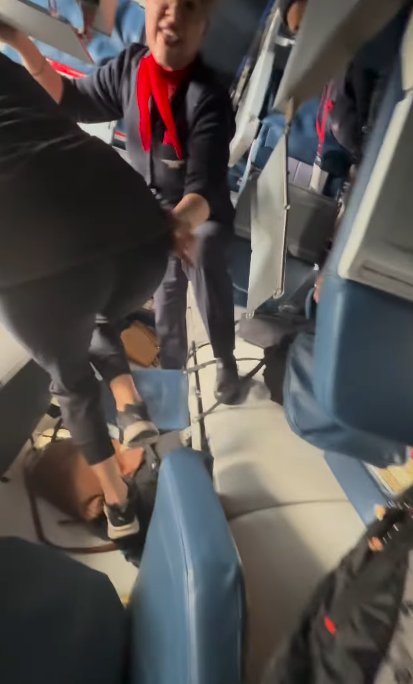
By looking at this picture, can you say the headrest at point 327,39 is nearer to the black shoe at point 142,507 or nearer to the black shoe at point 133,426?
the black shoe at point 133,426

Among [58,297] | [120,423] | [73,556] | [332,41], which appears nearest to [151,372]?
[120,423]

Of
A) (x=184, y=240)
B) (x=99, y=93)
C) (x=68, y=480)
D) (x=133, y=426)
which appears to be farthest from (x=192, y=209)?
(x=68, y=480)

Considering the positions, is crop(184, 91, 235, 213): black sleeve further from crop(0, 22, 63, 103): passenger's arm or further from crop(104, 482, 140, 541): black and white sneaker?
crop(104, 482, 140, 541): black and white sneaker

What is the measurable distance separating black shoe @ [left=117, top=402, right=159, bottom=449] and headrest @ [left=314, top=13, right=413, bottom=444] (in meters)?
0.28

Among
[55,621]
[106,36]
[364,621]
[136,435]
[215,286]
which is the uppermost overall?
[106,36]

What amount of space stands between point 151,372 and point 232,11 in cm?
42

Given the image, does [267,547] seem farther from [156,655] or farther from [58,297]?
[58,297]

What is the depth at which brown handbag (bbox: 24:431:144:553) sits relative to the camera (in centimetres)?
76

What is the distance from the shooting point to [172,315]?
2.25 ft

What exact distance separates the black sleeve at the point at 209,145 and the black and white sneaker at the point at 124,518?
0.43m

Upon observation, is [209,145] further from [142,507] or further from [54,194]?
[142,507]

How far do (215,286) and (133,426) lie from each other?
0.21m

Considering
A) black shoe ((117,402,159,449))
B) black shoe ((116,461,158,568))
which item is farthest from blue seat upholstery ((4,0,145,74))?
black shoe ((116,461,158,568))

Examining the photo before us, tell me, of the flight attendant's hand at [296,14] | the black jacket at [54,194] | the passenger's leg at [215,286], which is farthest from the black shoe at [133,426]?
the flight attendant's hand at [296,14]
